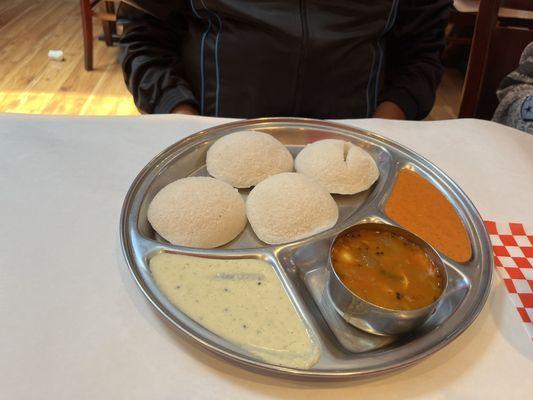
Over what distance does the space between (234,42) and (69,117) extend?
0.50 meters

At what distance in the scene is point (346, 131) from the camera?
1131 mm

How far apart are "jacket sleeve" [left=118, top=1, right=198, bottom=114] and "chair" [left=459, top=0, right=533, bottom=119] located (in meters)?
0.84

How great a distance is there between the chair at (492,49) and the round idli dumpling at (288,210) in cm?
74

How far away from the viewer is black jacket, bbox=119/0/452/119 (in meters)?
1.27

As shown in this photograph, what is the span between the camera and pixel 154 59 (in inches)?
53.3

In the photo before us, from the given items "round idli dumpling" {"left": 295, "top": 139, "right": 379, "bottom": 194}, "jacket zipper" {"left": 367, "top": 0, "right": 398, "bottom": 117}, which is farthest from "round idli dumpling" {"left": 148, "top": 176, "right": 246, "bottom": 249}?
"jacket zipper" {"left": 367, "top": 0, "right": 398, "bottom": 117}

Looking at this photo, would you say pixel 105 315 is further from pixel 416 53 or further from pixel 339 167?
pixel 416 53

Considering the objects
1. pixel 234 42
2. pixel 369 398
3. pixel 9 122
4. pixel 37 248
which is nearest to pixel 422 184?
pixel 369 398

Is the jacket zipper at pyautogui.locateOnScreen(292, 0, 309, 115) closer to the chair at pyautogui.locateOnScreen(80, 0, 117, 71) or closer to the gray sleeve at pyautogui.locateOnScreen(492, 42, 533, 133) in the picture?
the gray sleeve at pyautogui.locateOnScreen(492, 42, 533, 133)

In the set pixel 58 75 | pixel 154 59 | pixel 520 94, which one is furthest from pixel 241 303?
pixel 58 75

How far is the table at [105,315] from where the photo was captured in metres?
0.61

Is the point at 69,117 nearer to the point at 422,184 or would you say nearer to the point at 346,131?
the point at 346,131

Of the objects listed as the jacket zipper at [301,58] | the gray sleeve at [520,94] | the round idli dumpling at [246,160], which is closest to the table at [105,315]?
the round idli dumpling at [246,160]

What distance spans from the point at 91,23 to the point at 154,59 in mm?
2341
